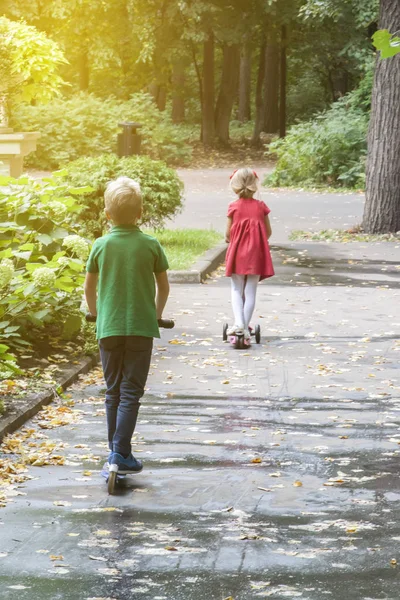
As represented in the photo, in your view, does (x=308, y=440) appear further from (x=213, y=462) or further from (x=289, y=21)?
(x=289, y=21)

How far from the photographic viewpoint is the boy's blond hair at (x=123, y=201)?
5.63 m

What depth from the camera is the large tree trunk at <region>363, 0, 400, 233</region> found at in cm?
1856

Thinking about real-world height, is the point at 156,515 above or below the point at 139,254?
below

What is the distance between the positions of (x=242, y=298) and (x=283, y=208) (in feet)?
46.4

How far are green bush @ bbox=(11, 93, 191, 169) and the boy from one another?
2842 centimetres

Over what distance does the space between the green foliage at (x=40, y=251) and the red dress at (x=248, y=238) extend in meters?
1.46

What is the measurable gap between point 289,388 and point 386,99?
11555 mm

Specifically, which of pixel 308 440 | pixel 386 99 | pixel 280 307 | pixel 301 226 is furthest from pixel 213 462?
pixel 301 226

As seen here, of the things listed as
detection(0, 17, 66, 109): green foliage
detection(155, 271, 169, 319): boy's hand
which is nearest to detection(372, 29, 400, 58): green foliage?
detection(155, 271, 169, 319): boy's hand

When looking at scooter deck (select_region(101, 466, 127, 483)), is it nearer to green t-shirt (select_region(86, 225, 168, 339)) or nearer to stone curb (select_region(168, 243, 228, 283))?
green t-shirt (select_region(86, 225, 168, 339))

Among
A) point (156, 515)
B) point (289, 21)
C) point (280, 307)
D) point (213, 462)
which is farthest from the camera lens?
point (289, 21)

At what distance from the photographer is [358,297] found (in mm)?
13055

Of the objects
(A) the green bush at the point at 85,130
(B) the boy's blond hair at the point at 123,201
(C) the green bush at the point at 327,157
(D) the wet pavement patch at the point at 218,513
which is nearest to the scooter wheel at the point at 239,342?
(D) the wet pavement patch at the point at 218,513

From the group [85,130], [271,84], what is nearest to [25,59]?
[85,130]
